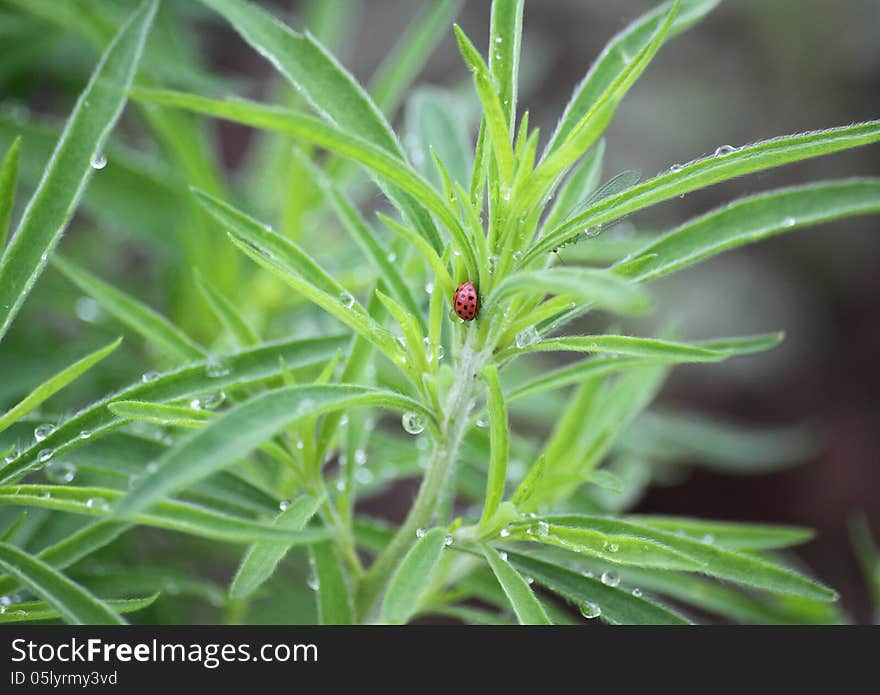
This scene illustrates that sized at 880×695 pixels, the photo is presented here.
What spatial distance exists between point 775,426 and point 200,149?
2.99 m

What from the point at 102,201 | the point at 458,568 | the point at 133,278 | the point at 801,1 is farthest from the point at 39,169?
the point at 801,1

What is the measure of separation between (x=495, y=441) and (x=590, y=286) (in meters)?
0.28

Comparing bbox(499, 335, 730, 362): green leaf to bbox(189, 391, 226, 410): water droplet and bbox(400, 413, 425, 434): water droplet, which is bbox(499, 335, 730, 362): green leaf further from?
bbox(189, 391, 226, 410): water droplet

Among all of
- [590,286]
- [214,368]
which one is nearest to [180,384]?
[214,368]

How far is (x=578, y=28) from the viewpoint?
4.10 meters

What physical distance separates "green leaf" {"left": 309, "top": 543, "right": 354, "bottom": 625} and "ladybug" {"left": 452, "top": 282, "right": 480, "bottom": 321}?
1.04 feet

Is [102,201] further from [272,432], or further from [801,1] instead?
[801,1]

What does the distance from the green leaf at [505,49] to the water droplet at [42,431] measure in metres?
0.55

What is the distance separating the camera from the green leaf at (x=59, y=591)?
75cm

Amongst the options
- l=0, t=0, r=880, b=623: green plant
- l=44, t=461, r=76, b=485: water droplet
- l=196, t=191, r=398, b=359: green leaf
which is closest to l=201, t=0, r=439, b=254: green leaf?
l=0, t=0, r=880, b=623: green plant

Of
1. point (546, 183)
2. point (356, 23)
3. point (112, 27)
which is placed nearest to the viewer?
point (546, 183)

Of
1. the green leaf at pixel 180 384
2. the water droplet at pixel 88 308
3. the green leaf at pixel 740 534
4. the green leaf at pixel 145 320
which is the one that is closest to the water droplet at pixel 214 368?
the green leaf at pixel 180 384

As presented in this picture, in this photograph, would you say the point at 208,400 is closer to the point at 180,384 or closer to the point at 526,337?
the point at 180,384

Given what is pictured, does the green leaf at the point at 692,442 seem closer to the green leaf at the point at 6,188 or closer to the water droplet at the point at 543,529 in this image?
the water droplet at the point at 543,529
